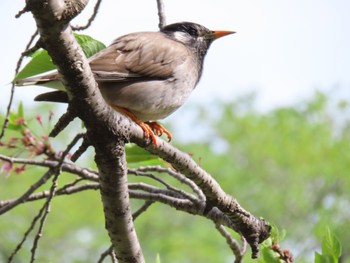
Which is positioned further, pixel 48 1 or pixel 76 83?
pixel 76 83

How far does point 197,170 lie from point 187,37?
223 centimetres

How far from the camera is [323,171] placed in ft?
74.1

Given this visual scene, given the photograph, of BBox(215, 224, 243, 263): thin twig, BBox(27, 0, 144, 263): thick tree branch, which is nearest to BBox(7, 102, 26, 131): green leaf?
BBox(215, 224, 243, 263): thin twig

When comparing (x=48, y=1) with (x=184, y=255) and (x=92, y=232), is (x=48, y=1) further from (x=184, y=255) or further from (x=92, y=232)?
(x=92, y=232)

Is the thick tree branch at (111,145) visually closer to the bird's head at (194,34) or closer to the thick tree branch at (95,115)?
the thick tree branch at (95,115)

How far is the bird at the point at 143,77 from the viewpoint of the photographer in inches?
154

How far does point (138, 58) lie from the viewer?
14.0 feet

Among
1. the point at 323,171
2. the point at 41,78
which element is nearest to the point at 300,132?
the point at 323,171

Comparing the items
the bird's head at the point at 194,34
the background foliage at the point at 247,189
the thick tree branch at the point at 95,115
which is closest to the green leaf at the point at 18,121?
the bird's head at the point at 194,34

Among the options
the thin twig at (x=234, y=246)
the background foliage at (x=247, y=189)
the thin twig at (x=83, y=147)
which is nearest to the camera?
the thin twig at (x=83, y=147)

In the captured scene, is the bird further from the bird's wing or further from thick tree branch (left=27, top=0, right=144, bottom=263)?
thick tree branch (left=27, top=0, right=144, bottom=263)

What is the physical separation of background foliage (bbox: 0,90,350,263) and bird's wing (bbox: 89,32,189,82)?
659 inches

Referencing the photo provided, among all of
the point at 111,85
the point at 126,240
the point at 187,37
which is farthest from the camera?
the point at 187,37

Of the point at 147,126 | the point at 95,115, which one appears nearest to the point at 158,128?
the point at 147,126
